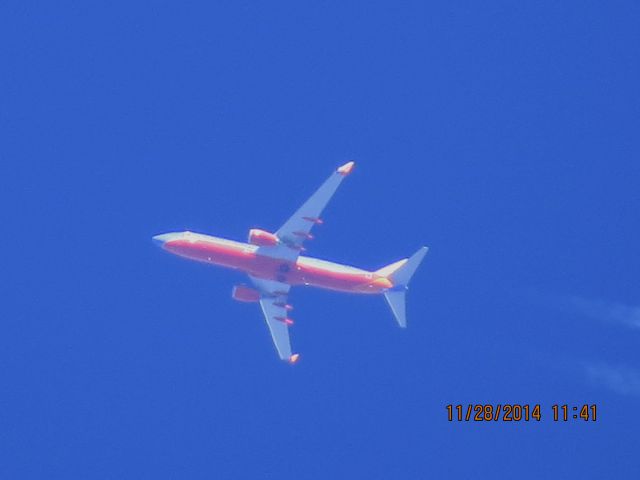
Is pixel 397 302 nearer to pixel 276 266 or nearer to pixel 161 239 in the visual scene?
pixel 276 266

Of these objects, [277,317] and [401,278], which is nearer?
[401,278]

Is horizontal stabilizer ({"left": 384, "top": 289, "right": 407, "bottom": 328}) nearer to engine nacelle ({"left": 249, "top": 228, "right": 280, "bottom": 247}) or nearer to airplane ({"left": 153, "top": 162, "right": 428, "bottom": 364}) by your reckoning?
airplane ({"left": 153, "top": 162, "right": 428, "bottom": 364})

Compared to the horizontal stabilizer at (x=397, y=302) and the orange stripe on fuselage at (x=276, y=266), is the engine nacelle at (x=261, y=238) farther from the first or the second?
the horizontal stabilizer at (x=397, y=302)

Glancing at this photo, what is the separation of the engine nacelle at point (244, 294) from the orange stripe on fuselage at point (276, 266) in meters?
2.28

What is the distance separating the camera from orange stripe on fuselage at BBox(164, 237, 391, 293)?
6950cm

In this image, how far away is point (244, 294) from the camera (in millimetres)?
72188

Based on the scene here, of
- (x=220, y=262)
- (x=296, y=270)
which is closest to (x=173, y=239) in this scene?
(x=220, y=262)

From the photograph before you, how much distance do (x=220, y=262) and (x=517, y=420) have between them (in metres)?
25.8

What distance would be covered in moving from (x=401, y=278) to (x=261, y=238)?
8.96m

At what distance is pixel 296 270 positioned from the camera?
2746 inches

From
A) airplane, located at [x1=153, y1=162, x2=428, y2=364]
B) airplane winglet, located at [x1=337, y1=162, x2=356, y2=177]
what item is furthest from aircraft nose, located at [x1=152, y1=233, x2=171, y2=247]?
airplane winglet, located at [x1=337, y1=162, x2=356, y2=177]

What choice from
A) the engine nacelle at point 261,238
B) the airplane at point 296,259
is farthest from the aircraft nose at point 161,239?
the engine nacelle at point 261,238

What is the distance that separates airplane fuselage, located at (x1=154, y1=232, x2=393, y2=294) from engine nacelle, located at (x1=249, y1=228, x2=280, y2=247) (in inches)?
21.2

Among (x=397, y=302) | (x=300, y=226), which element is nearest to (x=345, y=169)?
(x=300, y=226)
